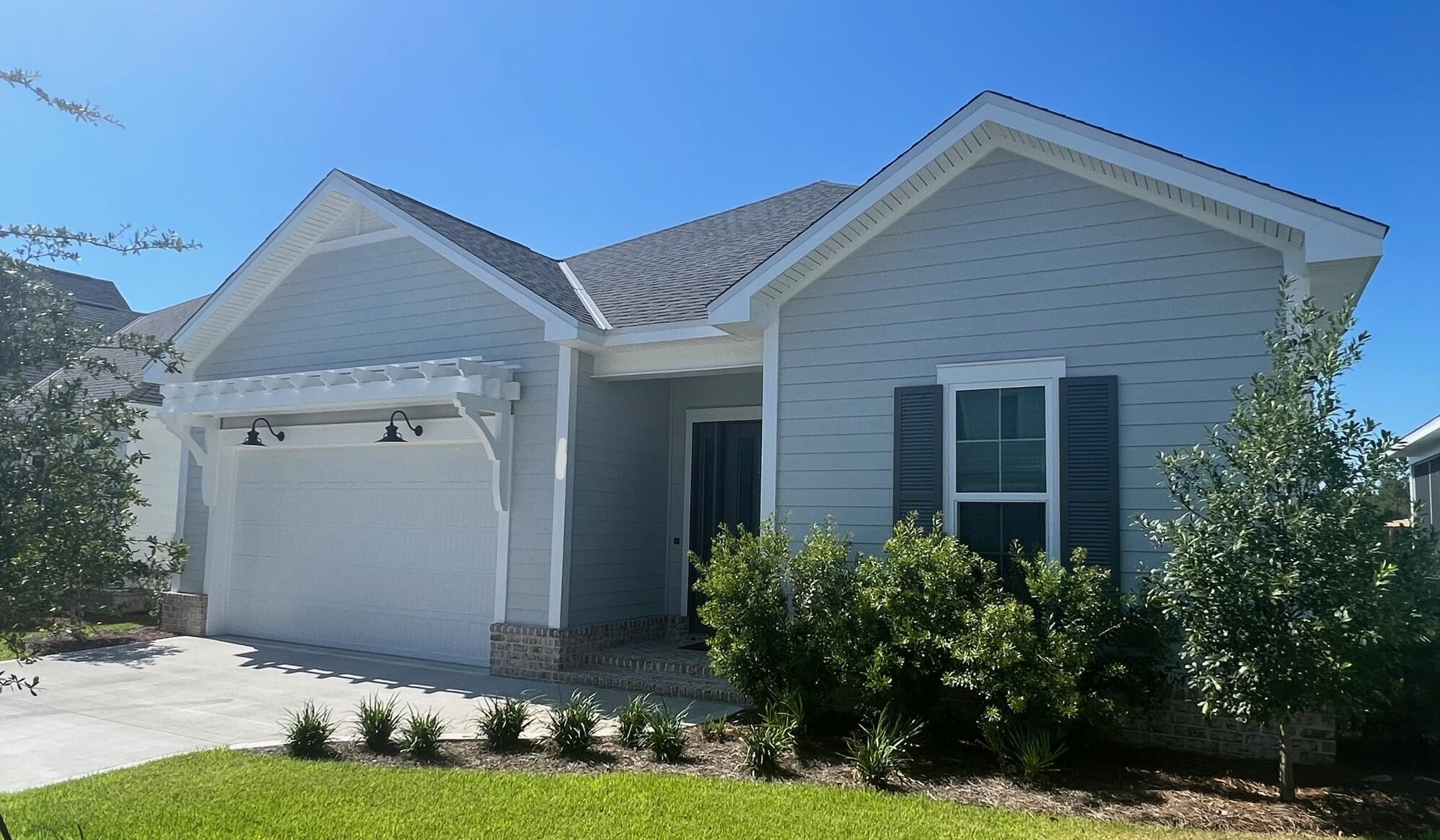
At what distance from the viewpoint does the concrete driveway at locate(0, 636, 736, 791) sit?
23.0 ft

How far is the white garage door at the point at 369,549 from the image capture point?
11.1 m

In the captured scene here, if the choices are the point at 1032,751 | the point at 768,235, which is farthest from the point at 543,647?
the point at 768,235

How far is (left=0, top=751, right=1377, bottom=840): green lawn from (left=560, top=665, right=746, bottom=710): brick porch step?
270cm

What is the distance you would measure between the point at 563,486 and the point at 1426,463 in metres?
14.1

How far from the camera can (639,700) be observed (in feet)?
24.1

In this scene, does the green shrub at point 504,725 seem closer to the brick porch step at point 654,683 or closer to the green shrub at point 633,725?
the green shrub at point 633,725

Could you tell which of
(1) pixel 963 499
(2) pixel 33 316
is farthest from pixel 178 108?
(1) pixel 963 499

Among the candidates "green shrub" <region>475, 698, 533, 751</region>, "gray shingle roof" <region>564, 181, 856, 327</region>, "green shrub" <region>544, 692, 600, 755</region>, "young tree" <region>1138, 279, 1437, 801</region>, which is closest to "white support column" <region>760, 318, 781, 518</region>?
"gray shingle roof" <region>564, 181, 856, 327</region>

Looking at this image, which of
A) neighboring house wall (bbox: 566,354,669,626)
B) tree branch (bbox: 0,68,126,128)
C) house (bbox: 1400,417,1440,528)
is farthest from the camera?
house (bbox: 1400,417,1440,528)

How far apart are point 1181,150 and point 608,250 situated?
8.54 metres

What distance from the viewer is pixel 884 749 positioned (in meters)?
6.20

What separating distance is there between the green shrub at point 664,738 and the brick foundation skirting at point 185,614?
899cm

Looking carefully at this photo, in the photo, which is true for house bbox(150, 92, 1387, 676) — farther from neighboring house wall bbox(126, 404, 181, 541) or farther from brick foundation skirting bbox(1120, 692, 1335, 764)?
neighboring house wall bbox(126, 404, 181, 541)

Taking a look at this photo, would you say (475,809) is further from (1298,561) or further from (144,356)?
(144,356)
